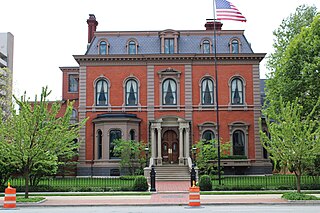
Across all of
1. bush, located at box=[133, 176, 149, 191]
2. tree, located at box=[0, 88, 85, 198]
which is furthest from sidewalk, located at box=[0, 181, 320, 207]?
tree, located at box=[0, 88, 85, 198]

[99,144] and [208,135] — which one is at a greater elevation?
[208,135]

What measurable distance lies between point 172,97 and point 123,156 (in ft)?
25.5

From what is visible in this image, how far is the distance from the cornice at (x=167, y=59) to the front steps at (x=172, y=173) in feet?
32.8

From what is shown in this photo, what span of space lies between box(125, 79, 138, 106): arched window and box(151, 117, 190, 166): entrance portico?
11.8ft

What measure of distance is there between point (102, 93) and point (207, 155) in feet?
38.4

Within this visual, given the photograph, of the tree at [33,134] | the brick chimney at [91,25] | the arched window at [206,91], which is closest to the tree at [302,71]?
the arched window at [206,91]

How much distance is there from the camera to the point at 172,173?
117 feet

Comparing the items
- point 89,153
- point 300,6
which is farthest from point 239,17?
point 89,153

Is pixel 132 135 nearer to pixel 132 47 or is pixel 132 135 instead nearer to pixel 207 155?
pixel 207 155

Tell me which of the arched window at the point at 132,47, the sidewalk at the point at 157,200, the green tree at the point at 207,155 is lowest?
the sidewalk at the point at 157,200

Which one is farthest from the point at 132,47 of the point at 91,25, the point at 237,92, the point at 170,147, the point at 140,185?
the point at 140,185

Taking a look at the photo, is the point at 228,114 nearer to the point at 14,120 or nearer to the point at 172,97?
A: the point at 172,97

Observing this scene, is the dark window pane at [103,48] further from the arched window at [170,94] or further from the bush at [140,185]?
the bush at [140,185]

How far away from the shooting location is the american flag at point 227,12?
2953 centimetres
